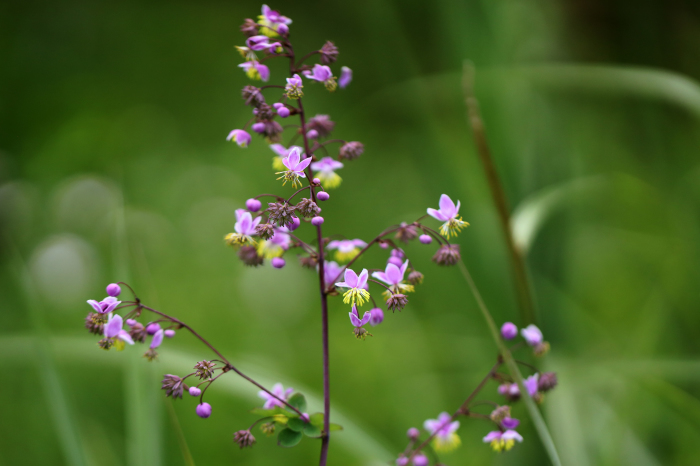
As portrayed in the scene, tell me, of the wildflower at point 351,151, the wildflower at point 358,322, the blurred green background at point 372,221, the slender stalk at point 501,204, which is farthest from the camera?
the blurred green background at point 372,221

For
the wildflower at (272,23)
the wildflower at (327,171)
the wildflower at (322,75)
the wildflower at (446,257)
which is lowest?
the wildflower at (446,257)

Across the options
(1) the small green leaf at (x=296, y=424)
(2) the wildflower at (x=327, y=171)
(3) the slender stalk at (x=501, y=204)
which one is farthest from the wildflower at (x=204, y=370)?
(3) the slender stalk at (x=501, y=204)

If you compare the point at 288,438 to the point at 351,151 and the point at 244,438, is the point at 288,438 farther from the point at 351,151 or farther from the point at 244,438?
the point at 351,151

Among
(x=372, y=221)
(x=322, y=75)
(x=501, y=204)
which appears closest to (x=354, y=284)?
(x=322, y=75)

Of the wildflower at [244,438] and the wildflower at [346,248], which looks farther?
the wildflower at [346,248]

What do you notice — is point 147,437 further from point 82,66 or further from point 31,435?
point 82,66

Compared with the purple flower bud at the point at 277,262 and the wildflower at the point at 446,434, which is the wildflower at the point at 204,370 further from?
the wildflower at the point at 446,434
